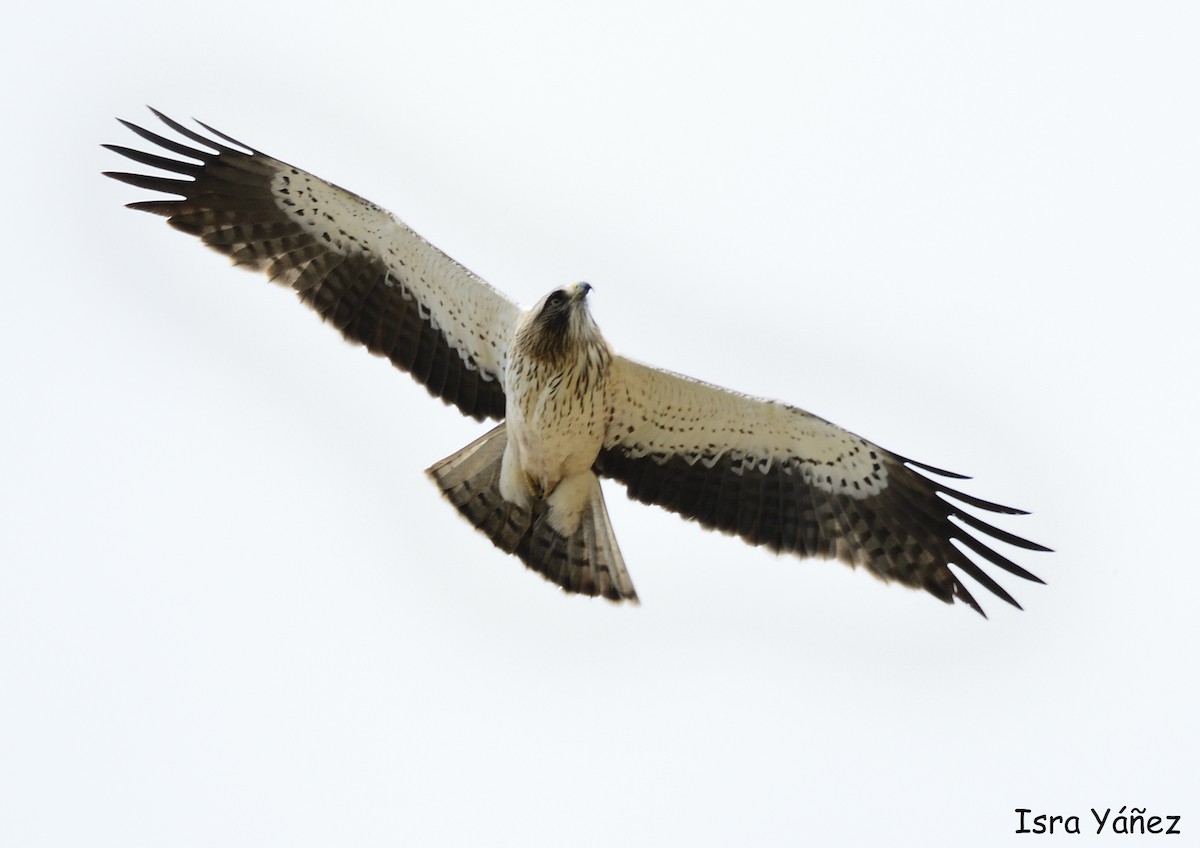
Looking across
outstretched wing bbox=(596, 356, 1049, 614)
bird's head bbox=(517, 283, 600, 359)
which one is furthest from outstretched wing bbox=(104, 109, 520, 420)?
outstretched wing bbox=(596, 356, 1049, 614)

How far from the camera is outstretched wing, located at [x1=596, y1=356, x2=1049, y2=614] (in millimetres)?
8445

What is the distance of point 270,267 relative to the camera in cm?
849

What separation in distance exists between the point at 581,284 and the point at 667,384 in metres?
0.79

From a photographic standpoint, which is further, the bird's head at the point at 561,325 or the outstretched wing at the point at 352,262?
the outstretched wing at the point at 352,262

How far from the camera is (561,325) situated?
780 centimetres

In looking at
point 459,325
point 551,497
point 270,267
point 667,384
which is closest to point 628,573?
point 551,497

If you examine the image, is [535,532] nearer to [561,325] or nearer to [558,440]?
[558,440]

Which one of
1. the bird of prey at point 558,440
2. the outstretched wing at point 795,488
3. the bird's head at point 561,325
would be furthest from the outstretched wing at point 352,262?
the outstretched wing at point 795,488

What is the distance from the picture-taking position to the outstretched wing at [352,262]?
8.30 metres

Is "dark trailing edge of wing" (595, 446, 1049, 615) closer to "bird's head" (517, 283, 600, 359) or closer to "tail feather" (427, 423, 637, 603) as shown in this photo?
"tail feather" (427, 423, 637, 603)

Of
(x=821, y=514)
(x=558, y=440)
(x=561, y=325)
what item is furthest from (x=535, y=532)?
(x=821, y=514)

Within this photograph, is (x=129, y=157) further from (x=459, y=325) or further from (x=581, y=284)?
(x=581, y=284)

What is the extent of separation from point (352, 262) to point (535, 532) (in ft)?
6.04

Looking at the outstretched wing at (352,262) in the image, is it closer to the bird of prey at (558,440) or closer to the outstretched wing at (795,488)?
the bird of prey at (558,440)
